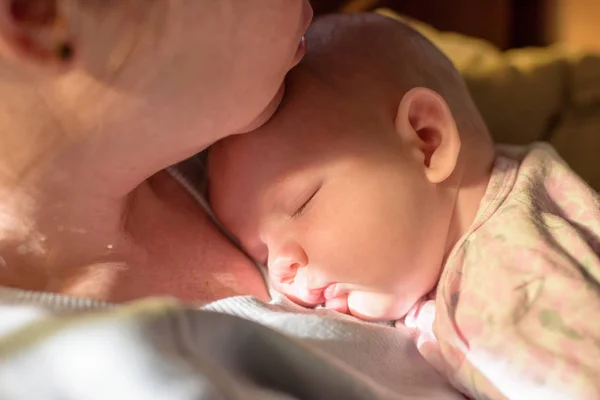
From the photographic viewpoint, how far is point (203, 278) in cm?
74

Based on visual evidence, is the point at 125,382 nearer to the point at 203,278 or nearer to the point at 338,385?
the point at 338,385

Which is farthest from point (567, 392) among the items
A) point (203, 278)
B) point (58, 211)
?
point (58, 211)

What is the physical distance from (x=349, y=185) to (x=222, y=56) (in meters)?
0.21

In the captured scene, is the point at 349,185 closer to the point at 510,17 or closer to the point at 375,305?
the point at 375,305

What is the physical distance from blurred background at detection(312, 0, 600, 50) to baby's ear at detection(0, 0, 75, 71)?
1.15m

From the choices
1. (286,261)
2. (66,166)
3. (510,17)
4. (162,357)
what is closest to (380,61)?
(286,261)

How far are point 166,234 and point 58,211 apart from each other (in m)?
0.14

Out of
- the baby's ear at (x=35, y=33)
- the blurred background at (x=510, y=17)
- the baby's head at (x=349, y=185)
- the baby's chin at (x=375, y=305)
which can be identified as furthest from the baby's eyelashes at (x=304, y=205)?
the blurred background at (x=510, y=17)

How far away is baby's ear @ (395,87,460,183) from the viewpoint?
77 cm

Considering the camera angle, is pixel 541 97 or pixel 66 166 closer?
pixel 66 166

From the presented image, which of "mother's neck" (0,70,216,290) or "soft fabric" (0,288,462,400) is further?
"mother's neck" (0,70,216,290)

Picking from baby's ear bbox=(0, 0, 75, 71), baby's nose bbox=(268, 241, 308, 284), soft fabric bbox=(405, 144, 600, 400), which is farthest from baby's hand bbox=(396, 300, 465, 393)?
baby's ear bbox=(0, 0, 75, 71)

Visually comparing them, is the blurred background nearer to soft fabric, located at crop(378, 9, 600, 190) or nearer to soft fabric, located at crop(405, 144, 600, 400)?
soft fabric, located at crop(378, 9, 600, 190)

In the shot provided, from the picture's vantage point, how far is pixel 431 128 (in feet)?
2.61
